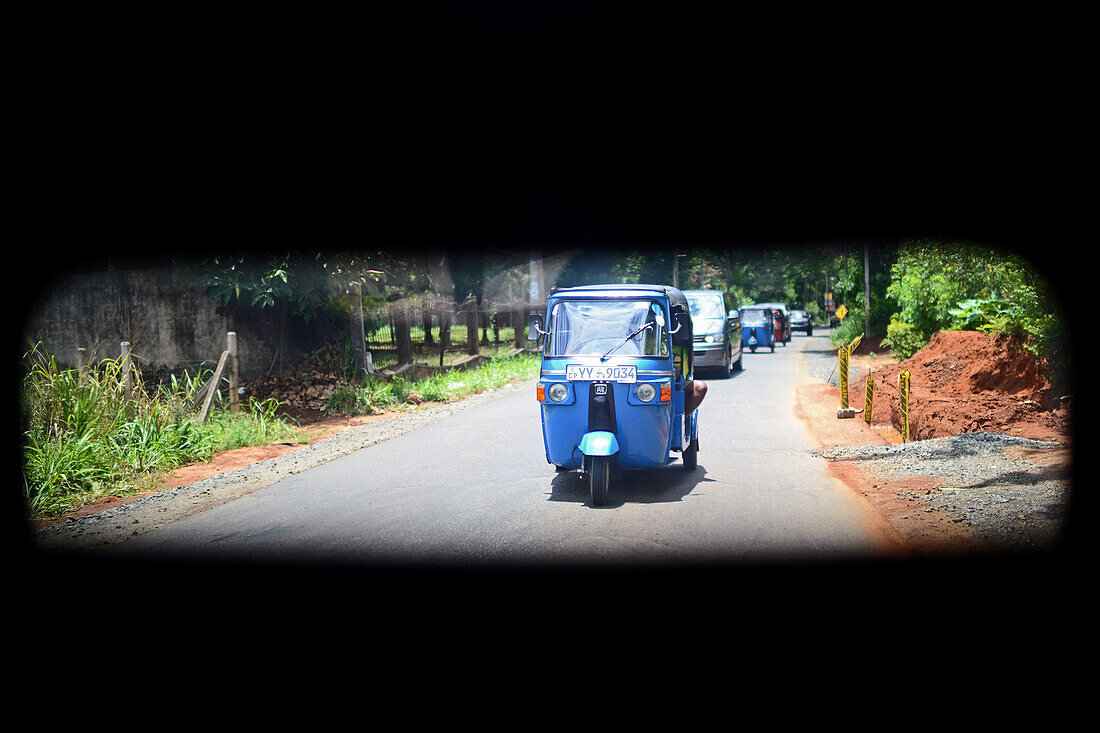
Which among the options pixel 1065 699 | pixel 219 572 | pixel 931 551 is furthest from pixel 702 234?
pixel 1065 699

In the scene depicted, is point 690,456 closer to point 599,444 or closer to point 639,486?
point 639,486

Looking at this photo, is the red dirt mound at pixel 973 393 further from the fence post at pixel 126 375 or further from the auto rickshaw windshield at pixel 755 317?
the auto rickshaw windshield at pixel 755 317

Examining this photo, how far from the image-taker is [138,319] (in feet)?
56.1

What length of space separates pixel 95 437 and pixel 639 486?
639cm

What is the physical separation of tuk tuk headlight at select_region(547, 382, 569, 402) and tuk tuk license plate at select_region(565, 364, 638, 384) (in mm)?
→ 104

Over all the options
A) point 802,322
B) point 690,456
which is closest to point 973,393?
point 690,456

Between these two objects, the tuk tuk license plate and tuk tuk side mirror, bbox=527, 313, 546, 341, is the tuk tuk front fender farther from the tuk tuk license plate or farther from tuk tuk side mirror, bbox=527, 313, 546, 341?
tuk tuk side mirror, bbox=527, 313, 546, 341

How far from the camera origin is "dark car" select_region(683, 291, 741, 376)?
73.3ft

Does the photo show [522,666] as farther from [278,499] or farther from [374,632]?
[278,499]

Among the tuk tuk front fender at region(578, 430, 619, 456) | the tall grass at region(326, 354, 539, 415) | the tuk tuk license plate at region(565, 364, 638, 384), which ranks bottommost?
the tall grass at region(326, 354, 539, 415)

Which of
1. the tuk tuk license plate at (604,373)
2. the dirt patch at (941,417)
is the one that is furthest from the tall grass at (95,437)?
the dirt patch at (941,417)

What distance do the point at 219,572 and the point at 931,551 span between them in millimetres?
5146

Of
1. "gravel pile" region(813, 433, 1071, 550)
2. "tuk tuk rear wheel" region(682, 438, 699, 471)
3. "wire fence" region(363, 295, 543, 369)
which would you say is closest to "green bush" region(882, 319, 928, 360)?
"wire fence" region(363, 295, 543, 369)

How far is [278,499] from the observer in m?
Result: 9.05
